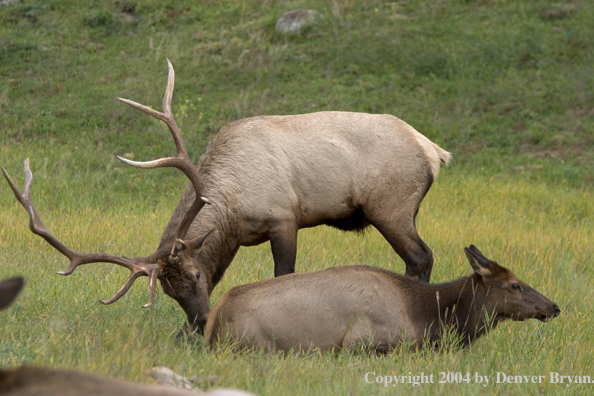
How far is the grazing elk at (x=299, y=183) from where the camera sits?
6699 mm

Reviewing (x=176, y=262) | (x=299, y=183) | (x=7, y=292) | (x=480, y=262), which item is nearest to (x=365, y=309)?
(x=480, y=262)

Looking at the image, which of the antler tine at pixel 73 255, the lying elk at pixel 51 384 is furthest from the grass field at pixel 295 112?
the lying elk at pixel 51 384

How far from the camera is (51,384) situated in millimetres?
2281

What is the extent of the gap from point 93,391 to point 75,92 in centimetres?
1446

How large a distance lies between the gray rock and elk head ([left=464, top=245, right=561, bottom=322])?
13103 mm

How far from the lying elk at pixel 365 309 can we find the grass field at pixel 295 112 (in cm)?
21

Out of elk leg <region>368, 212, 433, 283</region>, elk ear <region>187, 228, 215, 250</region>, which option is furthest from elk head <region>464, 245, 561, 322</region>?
elk ear <region>187, 228, 215, 250</region>

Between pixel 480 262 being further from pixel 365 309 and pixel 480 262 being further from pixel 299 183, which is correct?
pixel 299 183

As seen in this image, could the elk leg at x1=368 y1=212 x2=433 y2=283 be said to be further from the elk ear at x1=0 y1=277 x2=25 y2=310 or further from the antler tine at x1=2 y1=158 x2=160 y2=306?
the elk ear at x1=0 y1=277 x2=25 y2=310

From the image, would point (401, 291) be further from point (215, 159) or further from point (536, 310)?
point (215, 159)

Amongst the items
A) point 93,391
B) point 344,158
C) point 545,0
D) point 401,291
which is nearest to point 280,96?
point 545,0

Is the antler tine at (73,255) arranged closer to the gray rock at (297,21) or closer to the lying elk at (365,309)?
the lying elk at (365,309)

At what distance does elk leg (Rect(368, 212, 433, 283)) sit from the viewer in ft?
23.2

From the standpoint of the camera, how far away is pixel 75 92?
1586cm
